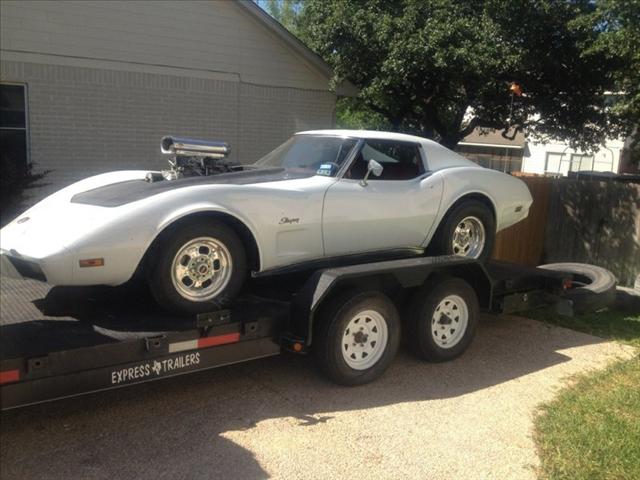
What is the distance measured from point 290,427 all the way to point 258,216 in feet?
4.86

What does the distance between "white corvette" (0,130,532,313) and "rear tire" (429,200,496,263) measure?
1 cm

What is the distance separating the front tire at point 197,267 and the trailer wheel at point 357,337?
2.49 ft

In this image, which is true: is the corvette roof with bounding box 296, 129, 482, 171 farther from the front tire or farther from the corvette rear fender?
the front tire

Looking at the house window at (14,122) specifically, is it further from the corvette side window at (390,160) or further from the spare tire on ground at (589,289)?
the spare tire on ground at (589,289)

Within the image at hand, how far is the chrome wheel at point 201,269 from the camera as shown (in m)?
4.30

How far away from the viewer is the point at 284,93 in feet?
40.8

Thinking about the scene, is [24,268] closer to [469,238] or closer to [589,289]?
[469,238]

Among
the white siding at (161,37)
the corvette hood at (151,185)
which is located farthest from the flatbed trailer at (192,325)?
the white siding at (161,37)

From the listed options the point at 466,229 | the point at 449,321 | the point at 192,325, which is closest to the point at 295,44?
the point at 466,229

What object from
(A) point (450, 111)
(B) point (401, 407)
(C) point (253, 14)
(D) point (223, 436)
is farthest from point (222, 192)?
(A) point (450, 111)

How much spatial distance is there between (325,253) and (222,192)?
3.62 ft

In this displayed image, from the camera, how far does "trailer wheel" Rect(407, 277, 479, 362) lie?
5.44 metres

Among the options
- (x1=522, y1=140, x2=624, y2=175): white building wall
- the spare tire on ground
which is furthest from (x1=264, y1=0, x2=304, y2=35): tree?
the spare tire on ground

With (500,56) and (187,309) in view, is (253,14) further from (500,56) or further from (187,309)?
(187,309)
